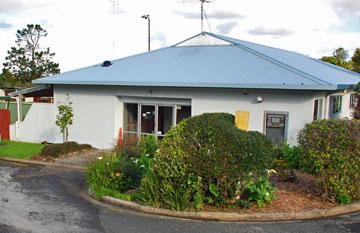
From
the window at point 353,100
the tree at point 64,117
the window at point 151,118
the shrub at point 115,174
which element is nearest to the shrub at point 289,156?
the shrub at point 115,174

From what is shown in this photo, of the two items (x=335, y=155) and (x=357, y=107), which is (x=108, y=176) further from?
(x=357, y=107)

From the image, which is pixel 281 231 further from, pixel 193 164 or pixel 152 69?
pixel 152 69

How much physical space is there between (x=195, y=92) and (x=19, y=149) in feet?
26.2

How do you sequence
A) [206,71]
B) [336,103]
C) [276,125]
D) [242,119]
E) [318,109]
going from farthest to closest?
[336,103] → [206,71] → [242,119] → [318,109] → [276,125]

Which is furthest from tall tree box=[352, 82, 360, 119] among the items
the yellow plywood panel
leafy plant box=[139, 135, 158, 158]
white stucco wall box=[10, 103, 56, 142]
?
white stucco wall box=[10, 103, 56, 142]

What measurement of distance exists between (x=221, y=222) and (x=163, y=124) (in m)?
9.84

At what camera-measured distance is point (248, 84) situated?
1369 centimetres

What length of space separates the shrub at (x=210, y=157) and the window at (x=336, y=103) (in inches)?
401

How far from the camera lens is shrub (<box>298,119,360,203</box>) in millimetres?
7672

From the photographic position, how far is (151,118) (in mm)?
17031

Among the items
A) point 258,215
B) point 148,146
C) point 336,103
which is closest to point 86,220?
point 258,215

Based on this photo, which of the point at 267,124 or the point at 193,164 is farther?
the point at 267,124

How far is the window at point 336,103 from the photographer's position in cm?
1679

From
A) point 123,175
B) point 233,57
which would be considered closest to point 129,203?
point 123,175
